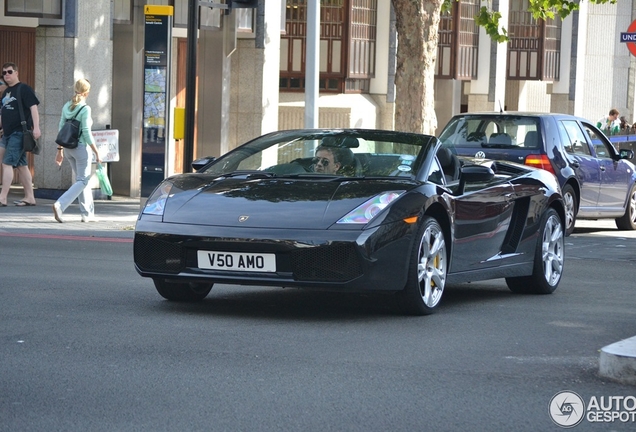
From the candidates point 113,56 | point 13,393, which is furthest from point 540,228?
point 113,56

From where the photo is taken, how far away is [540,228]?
10.7 metres

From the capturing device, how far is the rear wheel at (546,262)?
35.1 ft

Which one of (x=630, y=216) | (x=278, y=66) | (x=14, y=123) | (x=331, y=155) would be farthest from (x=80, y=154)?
(x=278, y=66)

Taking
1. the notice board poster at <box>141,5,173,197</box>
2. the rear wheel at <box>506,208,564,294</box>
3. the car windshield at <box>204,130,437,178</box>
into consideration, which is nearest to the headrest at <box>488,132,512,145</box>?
the notice board poster at <box>141,5,173,197</box>

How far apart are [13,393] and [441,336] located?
2.93 metres

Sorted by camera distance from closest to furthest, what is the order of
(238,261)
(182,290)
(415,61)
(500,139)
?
(238,261) < (182,290) < (500,139) < (415,61)

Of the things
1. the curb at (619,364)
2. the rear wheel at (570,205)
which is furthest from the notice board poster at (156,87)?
the curb at (619,364)

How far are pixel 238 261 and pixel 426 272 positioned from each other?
1.34m

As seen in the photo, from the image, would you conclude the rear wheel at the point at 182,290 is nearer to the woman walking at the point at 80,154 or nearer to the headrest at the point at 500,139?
the woman walking at the point at 80,154

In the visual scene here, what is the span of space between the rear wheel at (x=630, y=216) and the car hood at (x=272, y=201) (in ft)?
35.6

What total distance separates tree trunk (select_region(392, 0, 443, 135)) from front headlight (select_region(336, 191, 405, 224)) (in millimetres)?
11833

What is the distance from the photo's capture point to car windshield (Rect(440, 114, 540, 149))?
16.9m

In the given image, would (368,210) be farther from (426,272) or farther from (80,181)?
→ (80,181)

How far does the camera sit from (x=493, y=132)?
17219mm
